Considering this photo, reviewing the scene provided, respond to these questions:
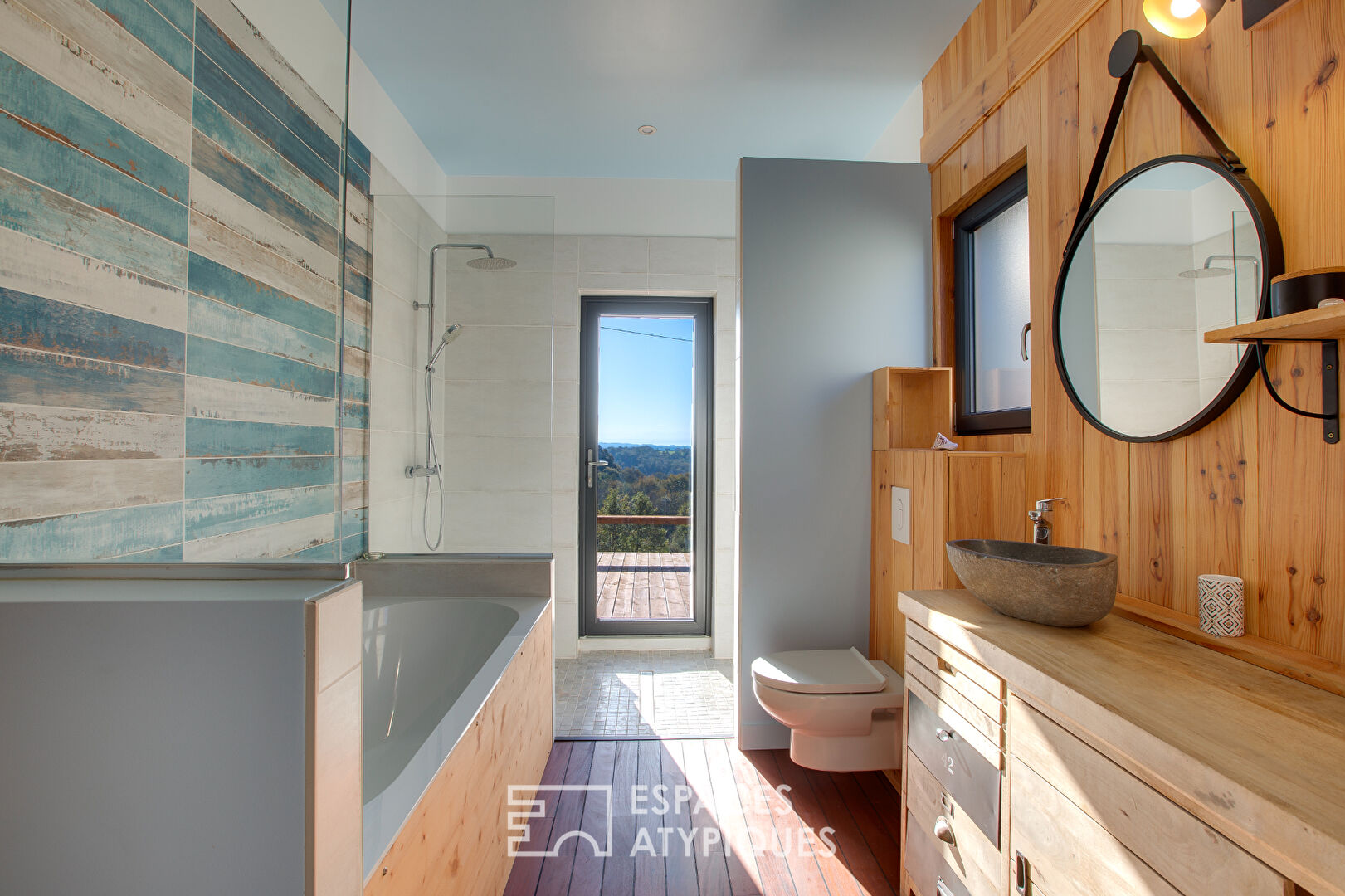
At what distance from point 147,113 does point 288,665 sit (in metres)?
1.09

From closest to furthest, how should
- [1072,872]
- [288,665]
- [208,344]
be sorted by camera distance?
[288,665] → [1072,872] → [208,344]

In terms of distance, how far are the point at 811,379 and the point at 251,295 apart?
1.83 metres

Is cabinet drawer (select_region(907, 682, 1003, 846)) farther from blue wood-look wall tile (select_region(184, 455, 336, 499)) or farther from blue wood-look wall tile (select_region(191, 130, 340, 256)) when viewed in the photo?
blue wood-look wall tile (select_region(191, 130, 340, 256))

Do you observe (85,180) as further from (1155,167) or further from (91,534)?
(1155,167)

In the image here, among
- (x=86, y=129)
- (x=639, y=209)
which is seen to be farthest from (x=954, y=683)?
(x=639, y=209)

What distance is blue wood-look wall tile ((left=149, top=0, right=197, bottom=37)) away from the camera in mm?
910

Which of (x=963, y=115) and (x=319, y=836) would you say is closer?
(x=319, y=836)

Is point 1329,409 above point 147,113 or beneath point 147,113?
beneath

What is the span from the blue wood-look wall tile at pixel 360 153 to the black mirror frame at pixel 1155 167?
7.92 ft

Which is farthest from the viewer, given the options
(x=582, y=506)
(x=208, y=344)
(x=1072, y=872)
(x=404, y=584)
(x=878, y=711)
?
(x=582, y=506)

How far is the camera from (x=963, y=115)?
7.23 ft

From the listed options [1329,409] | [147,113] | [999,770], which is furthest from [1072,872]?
[147,113]

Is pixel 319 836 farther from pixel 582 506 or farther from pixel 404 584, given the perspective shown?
pixel 582 506

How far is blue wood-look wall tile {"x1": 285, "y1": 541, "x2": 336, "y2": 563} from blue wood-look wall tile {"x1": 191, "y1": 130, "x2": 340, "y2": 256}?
600 millimetres
